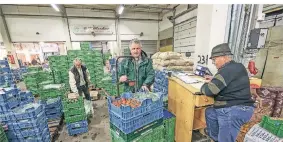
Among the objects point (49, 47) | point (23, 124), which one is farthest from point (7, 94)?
point (49, 47)

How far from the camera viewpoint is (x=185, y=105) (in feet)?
8.38

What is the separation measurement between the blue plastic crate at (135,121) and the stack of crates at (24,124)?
1.75 metres

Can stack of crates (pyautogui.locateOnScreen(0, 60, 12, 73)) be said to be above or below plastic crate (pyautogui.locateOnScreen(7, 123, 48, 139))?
above

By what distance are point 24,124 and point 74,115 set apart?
0.95m

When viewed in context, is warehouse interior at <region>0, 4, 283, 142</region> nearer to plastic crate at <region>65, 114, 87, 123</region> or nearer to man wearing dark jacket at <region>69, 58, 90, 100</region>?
plastic crate at <region>65, 114, 87, 123</region>

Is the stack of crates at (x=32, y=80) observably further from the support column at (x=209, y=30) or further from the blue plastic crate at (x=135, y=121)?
the support column at (x=209, y=30)

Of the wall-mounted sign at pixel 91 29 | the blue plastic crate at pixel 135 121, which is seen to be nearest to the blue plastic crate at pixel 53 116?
the blue plastic crate at pixel 135 121

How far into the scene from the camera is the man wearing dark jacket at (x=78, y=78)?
405 centimetres

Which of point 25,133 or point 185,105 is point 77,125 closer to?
point 25,133

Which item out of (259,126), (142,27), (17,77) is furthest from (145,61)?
(17,77)

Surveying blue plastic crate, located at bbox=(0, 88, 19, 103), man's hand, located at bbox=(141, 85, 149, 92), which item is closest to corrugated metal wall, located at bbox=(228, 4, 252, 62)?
man's hand, located at bbox=(141, 85, 149, 92)

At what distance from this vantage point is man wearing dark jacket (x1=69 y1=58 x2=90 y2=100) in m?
4.05

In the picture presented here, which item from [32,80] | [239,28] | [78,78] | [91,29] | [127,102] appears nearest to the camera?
[127,102]

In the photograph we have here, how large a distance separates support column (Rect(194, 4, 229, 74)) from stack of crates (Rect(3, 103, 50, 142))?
3.85 meters
